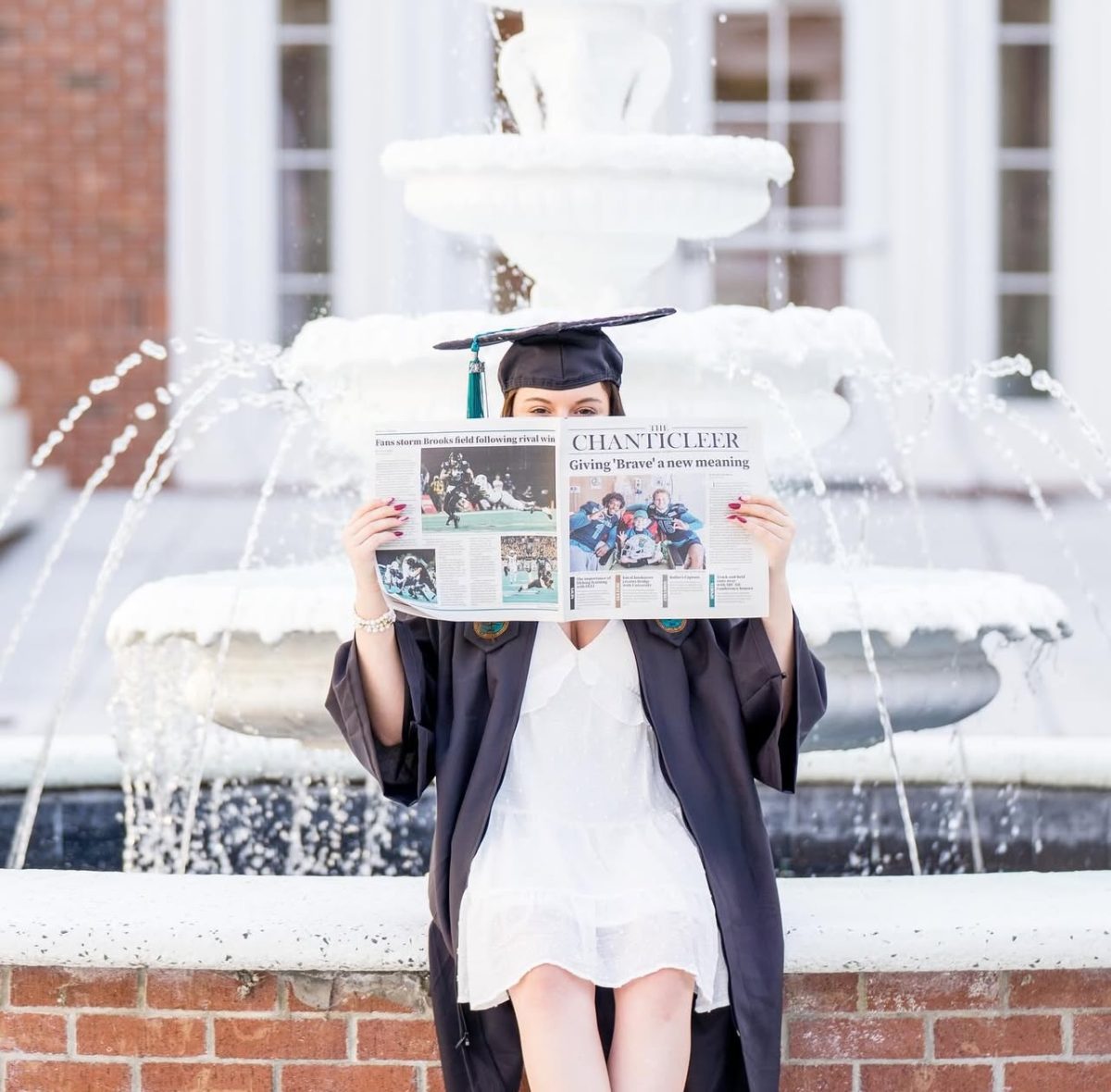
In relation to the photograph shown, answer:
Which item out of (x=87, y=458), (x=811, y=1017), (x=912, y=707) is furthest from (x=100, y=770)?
(x=87, y=458)

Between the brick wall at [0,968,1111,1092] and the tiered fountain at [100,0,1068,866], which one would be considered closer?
the brick wall at [0,968,1111,1092]

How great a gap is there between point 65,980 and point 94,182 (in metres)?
8.27

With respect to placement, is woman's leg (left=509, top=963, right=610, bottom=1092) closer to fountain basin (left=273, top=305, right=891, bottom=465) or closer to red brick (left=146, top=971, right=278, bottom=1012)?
red brick (left=146, top=971, right=278, bottom=1012)

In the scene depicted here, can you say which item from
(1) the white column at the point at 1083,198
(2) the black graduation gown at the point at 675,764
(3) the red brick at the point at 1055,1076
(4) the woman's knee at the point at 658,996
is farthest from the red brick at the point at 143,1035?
(1) the white column at the point at 1083,198

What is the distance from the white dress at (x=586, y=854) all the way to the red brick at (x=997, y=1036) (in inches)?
13.8

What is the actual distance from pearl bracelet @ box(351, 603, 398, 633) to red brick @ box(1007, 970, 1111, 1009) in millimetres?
937

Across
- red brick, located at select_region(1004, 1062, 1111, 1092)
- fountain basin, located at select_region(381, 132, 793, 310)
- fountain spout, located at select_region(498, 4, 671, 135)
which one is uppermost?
fountain spout, located at select_region(498, 4, 671, 135)

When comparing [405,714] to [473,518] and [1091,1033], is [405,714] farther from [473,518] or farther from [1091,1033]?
[1091,1033]

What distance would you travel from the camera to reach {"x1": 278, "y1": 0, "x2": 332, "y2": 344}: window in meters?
10.1

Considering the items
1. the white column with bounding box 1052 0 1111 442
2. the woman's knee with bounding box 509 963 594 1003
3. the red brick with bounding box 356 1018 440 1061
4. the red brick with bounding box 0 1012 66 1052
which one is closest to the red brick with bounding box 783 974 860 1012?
the woman's knee with bounding box 509 963 594 1003

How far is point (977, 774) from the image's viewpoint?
12.8 feet

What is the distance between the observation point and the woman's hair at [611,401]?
2445 millimetres

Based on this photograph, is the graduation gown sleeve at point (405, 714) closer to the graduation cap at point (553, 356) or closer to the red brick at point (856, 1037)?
the graduation cap at point (553, 356)

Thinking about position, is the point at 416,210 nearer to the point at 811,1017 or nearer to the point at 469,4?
the point at 811,1017
